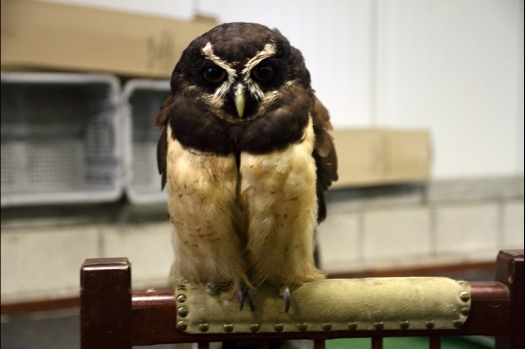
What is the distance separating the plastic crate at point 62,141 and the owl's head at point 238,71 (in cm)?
109

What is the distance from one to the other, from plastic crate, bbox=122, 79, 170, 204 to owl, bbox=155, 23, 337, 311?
3.39 ft

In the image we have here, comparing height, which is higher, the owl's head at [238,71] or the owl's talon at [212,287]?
the owl's head at [238,71]

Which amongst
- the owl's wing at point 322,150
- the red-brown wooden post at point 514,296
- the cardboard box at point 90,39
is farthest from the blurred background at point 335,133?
the red-brown wooden post at point 514,296

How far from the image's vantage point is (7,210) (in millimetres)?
1772

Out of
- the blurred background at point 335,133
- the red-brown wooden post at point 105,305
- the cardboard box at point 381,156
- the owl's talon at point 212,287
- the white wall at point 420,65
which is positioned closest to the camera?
the red-brown wooden post at point 105,305

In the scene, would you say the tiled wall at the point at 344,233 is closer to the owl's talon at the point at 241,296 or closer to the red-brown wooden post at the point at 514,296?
the red-brown wooden post at the point at 514,296

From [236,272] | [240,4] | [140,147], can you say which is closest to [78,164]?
[140,147]

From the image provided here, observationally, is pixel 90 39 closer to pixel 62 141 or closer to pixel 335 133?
pixel 62 141

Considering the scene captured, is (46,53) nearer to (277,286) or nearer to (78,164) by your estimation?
(78,164)

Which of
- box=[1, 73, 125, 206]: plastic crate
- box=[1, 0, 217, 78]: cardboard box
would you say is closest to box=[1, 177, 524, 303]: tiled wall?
box=[1, 73, 125, 206]: plastic crate

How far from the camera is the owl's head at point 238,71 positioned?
27.7 inches

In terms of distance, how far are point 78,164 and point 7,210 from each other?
302 mm

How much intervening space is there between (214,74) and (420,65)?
1.72 m

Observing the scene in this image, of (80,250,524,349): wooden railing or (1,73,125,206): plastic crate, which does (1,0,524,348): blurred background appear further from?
(80,250,524,349): wooden railing
